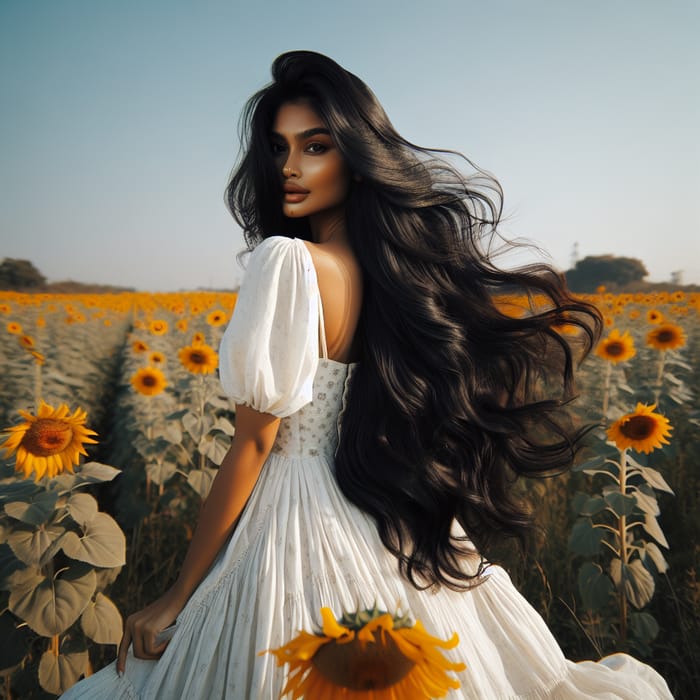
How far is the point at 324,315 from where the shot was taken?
138 cm

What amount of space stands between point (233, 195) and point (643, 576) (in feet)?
7.30

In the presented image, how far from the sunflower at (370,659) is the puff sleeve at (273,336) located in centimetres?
60

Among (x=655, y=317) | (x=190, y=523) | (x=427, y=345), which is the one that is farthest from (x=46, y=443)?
(x=655, y=317)

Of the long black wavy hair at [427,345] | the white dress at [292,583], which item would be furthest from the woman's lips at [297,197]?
the white dress at [292,583]

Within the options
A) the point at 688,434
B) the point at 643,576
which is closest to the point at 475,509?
the point at 643,576

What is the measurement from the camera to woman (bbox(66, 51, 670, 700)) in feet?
4.02

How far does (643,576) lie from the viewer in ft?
7.97

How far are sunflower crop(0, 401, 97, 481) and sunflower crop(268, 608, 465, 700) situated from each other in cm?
144

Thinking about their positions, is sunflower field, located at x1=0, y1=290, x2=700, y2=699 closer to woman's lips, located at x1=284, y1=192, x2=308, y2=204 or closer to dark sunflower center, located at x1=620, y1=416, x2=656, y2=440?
dark sunflower center, located at x1=620, y1=416, x2=656, y2=440

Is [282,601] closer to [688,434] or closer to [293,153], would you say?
[293,153]

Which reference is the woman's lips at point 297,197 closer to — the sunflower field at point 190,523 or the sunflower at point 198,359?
the sunflower field at point 190,523

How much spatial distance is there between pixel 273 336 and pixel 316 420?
0.27m

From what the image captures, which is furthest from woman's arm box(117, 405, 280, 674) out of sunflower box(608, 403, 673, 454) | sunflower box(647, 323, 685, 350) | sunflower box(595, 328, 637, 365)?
sunflower box(647, 323, 685, 350)

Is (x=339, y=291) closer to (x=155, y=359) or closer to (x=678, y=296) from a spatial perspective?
(x=155, y=359)
